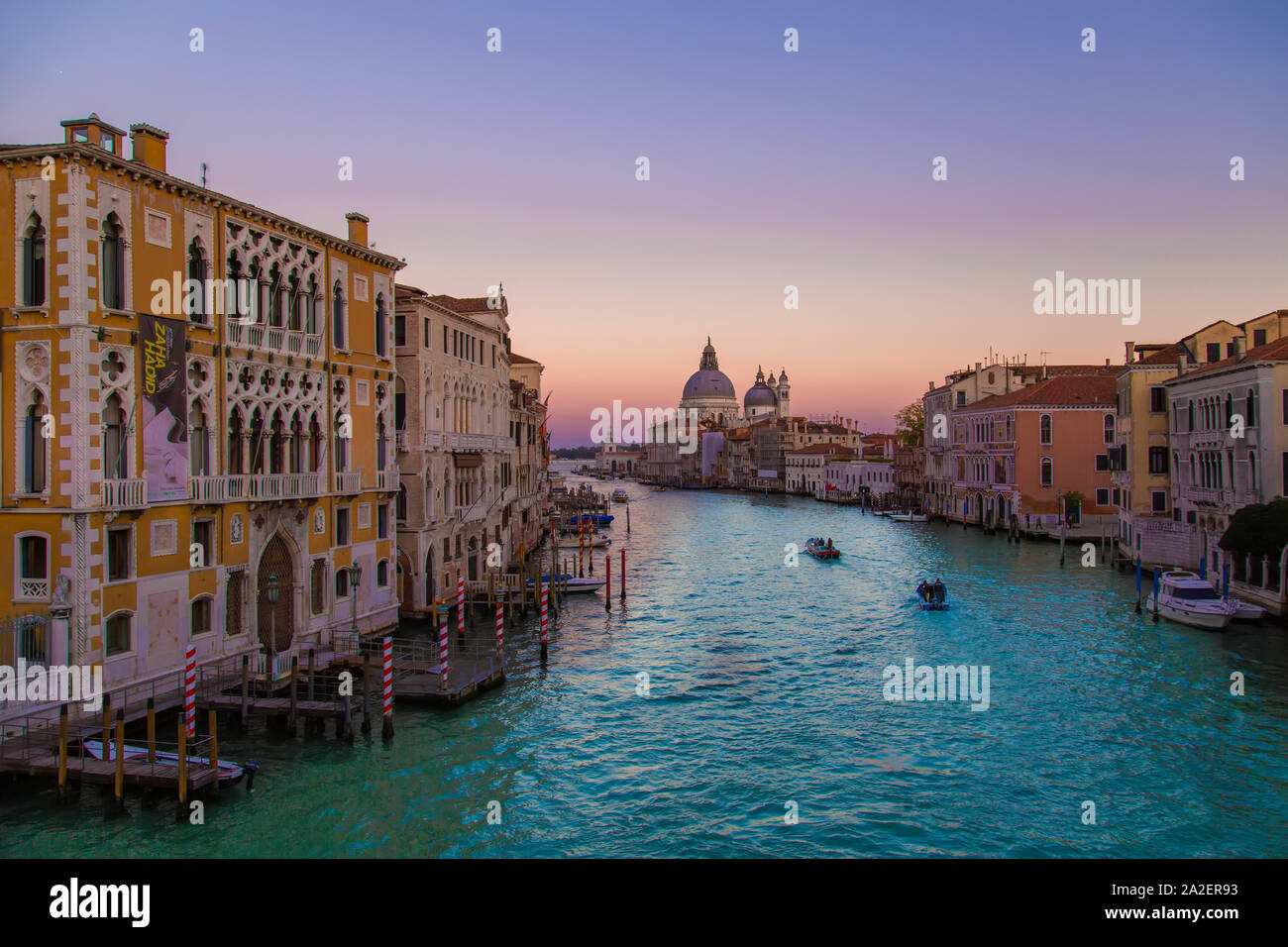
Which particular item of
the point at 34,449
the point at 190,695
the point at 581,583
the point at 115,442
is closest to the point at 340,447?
the point at 115,442

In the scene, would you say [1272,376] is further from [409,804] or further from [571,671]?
[409,804]

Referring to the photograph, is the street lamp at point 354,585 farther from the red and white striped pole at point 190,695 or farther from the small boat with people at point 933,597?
the small boat with people at point 933,597

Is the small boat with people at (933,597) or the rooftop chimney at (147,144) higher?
the rooftop chimney at (147,144)

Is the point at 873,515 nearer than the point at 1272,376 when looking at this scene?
No

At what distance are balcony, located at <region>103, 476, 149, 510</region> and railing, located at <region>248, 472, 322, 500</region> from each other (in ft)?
8.12

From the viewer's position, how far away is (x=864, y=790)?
12.5 m

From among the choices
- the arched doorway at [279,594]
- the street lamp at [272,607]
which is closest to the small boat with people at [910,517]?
the arched doorway at [279,594]

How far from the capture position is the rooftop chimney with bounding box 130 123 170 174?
13773 mm

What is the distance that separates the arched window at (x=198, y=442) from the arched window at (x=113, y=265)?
2108 millimetres

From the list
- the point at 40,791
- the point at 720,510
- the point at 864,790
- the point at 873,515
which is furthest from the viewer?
the point at 720,510

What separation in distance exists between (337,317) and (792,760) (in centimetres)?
1239

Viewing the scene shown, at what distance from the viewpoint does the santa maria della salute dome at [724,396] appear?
152875 mm
